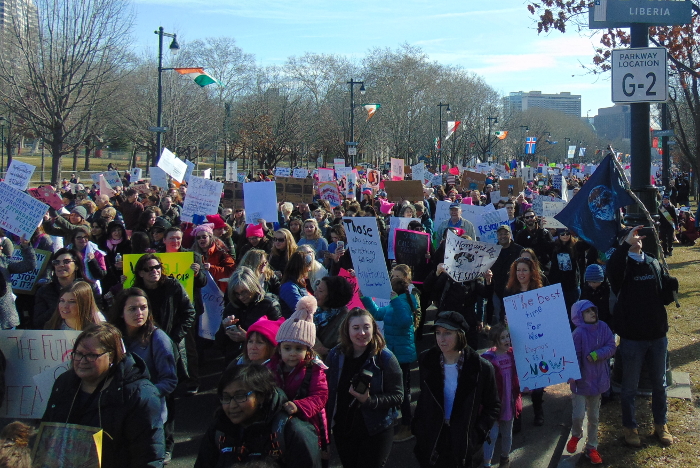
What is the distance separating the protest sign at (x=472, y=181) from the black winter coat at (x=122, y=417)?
1981cm

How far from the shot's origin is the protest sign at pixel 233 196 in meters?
15.0

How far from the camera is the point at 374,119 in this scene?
62062 mm

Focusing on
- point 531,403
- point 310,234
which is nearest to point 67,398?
point 531,403

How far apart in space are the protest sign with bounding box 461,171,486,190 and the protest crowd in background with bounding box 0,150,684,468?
13037 millimetres

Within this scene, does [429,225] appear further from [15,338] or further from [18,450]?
A: [18,450]

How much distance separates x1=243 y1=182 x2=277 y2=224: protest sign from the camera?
34.7 ft

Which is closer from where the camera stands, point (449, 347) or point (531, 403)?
point (449, 347)

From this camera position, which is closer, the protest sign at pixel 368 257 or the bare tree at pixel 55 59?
the protest sign at pixel 368 257

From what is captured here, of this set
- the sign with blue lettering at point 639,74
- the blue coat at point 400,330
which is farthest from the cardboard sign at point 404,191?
the blue coat at point 400,330

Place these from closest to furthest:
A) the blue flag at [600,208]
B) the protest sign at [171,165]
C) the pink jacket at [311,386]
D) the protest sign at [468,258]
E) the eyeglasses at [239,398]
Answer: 1. the eyeglasses at [239,398]
2. the pink jacket at [311,386]
3. the blue flag at [600,208]
4. the protest sign at [468,258]
5. the protest sign at [171,165]

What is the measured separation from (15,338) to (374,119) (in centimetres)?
5894

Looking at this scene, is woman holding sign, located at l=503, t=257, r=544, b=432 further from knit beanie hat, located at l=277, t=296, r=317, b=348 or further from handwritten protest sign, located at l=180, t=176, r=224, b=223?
handwritten protest sign, located at l=180, t=176, r=224, b=223

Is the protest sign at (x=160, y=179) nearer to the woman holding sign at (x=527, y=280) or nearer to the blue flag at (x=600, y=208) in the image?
the woman holding sign at (x=527, y=280)

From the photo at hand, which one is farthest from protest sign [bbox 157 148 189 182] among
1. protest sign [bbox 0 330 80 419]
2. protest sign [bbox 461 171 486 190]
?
protest sign [bbox 461 171 486 190]
